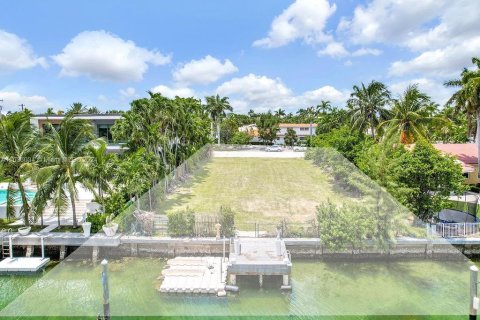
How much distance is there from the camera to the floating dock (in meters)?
12.9

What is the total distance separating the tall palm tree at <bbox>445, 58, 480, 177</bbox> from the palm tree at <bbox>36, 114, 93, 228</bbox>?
82.6 feet

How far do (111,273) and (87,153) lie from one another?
6339 mm

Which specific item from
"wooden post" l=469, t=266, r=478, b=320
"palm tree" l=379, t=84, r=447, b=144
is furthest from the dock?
"palm tree" l=379, t=84, r=447, b=144

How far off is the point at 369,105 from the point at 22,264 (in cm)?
2862

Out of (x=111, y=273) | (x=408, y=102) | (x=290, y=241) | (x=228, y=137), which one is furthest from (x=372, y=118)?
(x=228, y=137)

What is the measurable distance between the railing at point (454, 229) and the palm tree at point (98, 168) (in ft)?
54.2

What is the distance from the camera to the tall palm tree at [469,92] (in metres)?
23.6

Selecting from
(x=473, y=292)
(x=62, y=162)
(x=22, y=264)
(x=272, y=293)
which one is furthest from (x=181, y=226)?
(x=473, y=292)

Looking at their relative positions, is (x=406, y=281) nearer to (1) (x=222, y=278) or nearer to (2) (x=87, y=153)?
(1) (x=222, y=278)

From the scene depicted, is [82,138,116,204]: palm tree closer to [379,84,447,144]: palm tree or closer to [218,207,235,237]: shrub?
[218,207,235,237]: shrub

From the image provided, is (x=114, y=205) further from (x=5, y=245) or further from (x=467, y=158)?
(x=467, y=158)

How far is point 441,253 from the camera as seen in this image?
16250mm

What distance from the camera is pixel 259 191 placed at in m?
26.1

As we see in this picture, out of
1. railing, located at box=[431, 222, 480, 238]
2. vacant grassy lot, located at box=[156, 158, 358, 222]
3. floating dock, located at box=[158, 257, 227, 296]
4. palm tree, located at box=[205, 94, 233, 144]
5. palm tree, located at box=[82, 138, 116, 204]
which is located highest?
palm tree, located at box=[205, 94, 233, 144]
